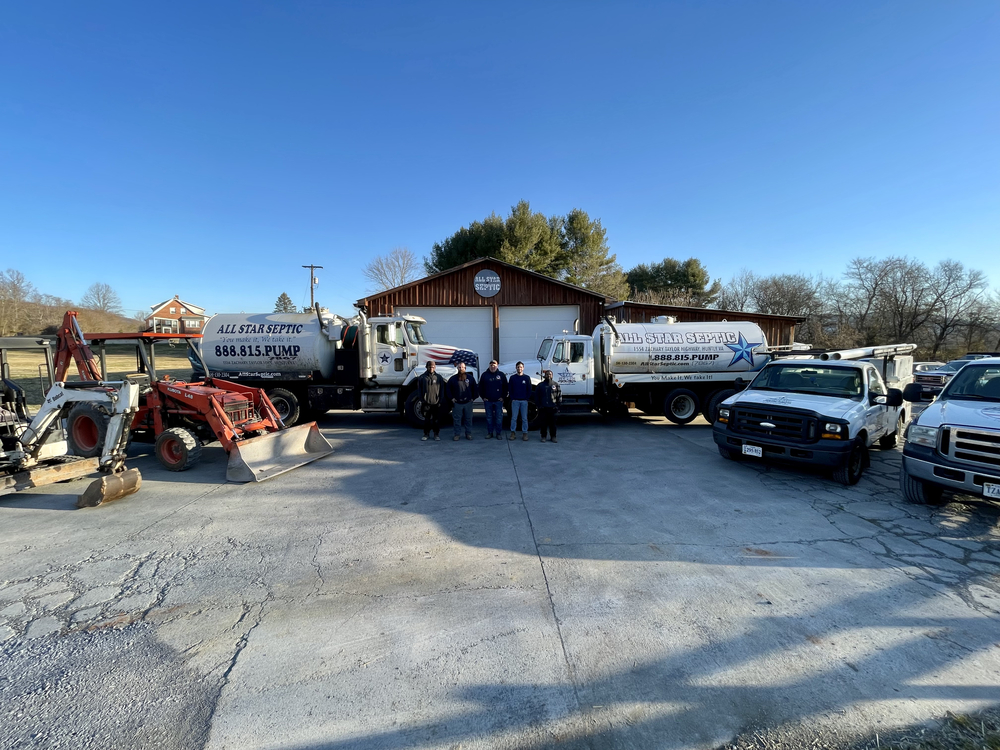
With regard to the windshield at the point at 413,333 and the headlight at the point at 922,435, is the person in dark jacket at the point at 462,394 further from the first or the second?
the headlight at the point at 922,435

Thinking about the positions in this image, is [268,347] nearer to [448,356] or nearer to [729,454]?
[448,356]

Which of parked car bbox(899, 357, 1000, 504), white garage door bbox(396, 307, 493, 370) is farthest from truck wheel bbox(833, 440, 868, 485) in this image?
white garage door bbox(396, 307, 493, 370)

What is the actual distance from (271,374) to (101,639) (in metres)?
9.04

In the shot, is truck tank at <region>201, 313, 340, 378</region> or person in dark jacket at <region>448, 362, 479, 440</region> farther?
truck tank at <region>201, 313, 340, 378</region>

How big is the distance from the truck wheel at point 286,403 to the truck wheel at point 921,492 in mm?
11426

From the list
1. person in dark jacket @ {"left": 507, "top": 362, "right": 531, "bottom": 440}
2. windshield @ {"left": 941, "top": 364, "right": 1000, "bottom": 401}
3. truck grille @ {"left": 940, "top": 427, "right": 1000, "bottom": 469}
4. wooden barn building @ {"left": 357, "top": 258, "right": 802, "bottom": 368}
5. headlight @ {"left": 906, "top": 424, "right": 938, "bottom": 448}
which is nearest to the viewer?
truck grille @ {"left": 940, "top": 427, "right": 1000, "bottom": 469}

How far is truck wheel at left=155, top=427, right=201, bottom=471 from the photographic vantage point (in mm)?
7242

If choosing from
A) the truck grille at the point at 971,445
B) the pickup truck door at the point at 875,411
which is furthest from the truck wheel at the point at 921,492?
the pickup truck door at the point at 875,411

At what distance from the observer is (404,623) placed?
3.30 metres

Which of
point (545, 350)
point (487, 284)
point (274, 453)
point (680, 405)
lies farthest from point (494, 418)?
point (487, 284)

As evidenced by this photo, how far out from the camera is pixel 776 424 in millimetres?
6699

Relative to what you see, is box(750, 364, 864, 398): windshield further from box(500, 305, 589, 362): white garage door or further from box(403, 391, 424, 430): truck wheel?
box(500, 305, 589, 362): white garage door

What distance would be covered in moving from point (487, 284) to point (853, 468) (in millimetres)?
14105

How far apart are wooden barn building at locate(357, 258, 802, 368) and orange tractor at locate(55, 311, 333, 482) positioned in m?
10.9
